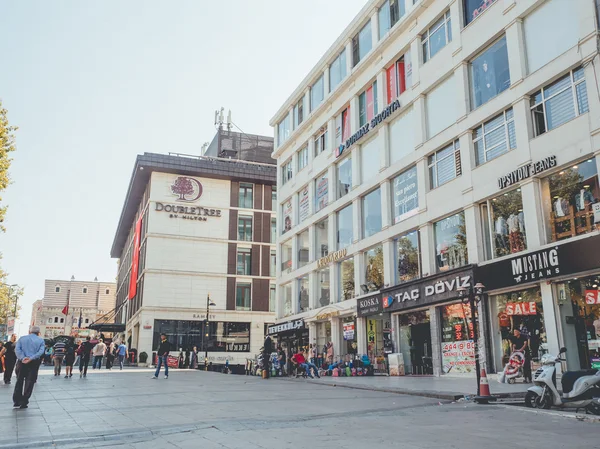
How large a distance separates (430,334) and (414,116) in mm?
10302

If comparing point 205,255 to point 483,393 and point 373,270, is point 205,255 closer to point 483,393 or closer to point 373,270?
point 373,270

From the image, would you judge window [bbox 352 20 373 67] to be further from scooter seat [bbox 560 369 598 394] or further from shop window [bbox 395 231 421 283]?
scooter seat [bbox 560 369 598 394]

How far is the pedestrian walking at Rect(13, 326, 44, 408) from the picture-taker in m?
11.4

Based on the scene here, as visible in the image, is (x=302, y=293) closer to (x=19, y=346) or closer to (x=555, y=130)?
(x=555, y=130)

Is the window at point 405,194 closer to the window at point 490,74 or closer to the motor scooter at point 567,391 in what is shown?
the window at point 490,74

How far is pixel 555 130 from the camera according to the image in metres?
19.0

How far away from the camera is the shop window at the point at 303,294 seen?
38.0 m

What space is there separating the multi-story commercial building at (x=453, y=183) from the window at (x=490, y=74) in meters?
0.07

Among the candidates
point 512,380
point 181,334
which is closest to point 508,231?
point 512,380

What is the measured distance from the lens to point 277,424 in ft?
30.4

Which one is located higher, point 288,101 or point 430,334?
point 288,101

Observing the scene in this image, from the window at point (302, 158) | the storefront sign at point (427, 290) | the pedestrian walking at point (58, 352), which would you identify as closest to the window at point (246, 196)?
the window at point (302, 158)

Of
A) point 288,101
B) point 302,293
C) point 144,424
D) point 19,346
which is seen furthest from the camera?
point 288,101

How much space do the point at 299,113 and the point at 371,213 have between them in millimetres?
13893
